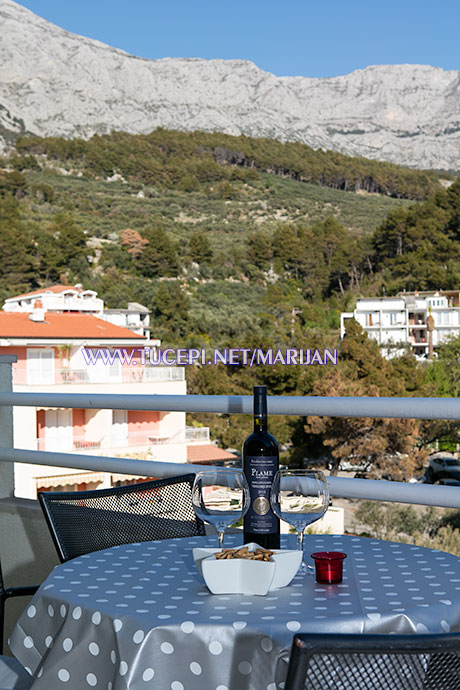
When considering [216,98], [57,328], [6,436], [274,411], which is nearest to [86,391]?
[57,328]

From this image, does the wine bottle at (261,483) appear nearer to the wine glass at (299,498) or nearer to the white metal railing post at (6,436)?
the wine glass at (299,498)

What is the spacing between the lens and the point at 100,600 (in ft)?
3.24

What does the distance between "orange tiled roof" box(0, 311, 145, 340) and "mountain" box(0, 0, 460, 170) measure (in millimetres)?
44366

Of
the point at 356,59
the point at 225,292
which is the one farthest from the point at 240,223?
the point at 356,59

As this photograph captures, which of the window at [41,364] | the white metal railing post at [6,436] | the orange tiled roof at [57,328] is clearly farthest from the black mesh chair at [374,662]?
the orange tiled roof at [57,328]

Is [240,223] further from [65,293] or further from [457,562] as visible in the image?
[457,562]

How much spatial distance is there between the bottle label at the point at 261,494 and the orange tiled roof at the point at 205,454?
17.2 meters

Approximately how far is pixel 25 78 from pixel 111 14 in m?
11.9

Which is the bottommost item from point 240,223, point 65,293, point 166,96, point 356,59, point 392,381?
point 392,381

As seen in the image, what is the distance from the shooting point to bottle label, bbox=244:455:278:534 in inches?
45.7

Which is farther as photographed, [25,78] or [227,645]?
[25,78]

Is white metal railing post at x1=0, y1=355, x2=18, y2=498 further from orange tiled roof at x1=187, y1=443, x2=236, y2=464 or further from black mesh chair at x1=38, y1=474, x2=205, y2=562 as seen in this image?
orange tiled roof at x1=187, y1=443, x2=236, y2=464

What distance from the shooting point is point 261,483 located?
117 cm

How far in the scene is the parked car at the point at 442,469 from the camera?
769 inches
